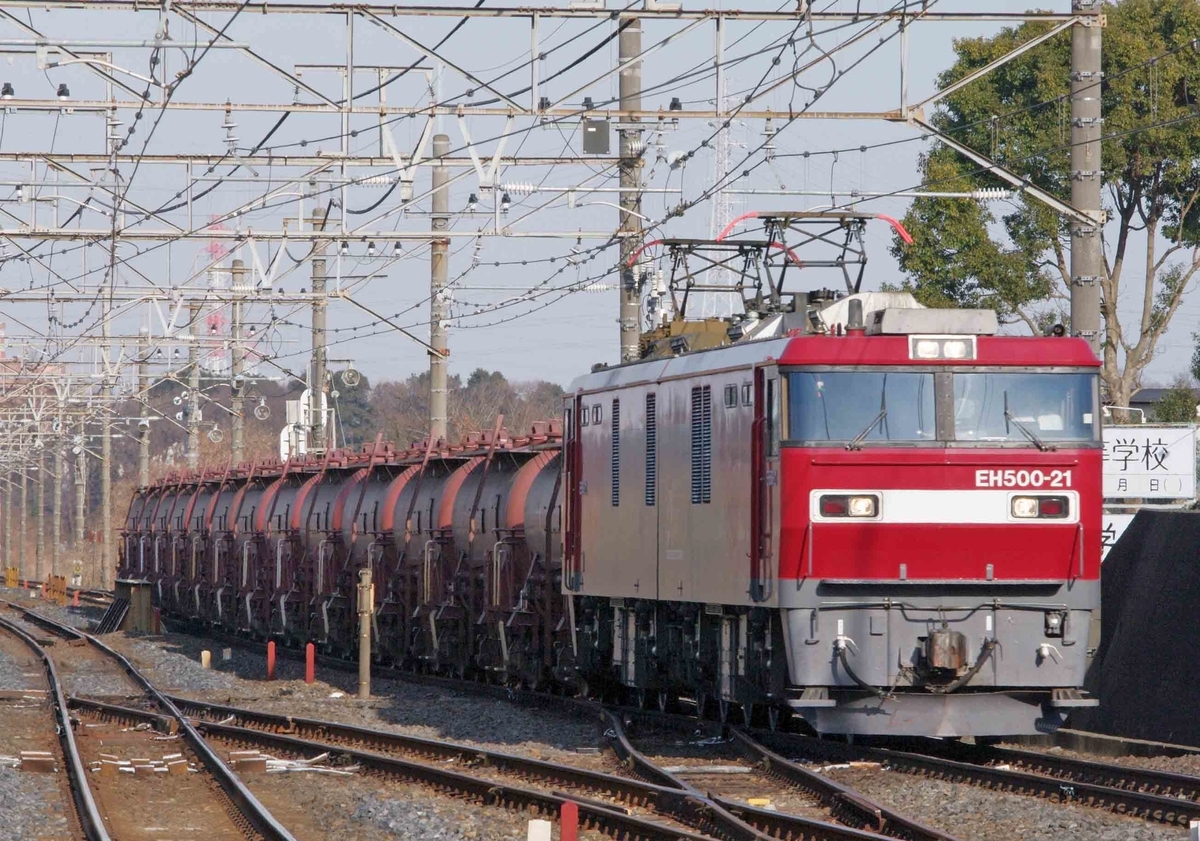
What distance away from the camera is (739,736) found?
1602 cm

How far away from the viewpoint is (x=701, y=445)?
16.3m

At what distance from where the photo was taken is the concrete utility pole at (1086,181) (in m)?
16.3

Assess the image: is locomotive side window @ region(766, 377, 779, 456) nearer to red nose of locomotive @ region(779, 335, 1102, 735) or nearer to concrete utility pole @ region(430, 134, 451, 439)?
red nose of locomotive @ region(779, 335, 1102, 735)

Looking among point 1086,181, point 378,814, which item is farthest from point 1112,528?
point 378,814

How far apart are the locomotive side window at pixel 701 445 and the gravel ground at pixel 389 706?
2411 millimetres

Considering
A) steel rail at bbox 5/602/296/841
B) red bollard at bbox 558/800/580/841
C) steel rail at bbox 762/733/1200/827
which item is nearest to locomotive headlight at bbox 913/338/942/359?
steel rail at bbox 762/733/1200/827

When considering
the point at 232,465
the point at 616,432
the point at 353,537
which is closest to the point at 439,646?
the point at 353,537

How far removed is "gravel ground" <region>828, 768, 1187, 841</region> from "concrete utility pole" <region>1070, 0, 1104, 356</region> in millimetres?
4670

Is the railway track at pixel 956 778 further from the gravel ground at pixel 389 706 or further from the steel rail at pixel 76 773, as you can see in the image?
the steel rail at pixel 76 773

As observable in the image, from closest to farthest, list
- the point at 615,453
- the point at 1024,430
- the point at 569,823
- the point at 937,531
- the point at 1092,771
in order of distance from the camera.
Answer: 1. the point at 569,823
2. the point at 1092,771
3. the point at 937,531
4. the point at 1024,430
5. the point at 615,453

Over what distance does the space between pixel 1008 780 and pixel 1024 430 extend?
279cm

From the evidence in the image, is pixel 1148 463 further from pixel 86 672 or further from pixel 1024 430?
pixel 86 672

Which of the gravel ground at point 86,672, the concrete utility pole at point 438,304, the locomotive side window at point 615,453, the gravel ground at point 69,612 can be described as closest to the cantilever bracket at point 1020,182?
the locomotive side window at point 615,453

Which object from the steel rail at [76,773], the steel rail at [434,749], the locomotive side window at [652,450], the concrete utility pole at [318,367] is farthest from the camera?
the concrete utility pole at [318,367]
